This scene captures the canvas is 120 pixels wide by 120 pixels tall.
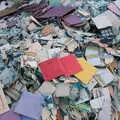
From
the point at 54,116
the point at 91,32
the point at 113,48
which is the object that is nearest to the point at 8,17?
the point at 91,32

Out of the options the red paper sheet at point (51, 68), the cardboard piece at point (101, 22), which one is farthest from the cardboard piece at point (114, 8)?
the red paper sheet at point (51, 68)

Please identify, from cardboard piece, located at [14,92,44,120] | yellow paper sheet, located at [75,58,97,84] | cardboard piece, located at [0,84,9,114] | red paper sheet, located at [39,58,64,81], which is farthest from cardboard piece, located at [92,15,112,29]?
cardboard piece, located at [0,84,9,114]

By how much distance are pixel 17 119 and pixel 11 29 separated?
2.10m

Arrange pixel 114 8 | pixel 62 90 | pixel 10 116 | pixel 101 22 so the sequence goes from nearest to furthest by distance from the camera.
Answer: pixel 10 116 → pixel 62 90 → pixel 101 22 → pixel 114 8

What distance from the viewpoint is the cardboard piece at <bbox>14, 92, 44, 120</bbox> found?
4496mm

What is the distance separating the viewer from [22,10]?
667 cm

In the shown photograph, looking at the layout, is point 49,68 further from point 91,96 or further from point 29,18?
point 29,18

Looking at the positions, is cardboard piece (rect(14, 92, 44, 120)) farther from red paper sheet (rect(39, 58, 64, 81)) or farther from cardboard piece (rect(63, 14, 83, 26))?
cardboard piece (rect(63, 14, 83, 26))

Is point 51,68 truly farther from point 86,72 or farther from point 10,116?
point 10,116

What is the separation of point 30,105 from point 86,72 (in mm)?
980

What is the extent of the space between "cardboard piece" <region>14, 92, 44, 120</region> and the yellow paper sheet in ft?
2.17

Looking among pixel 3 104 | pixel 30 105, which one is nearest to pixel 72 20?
pixel 30 105

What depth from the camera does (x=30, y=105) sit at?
15.0 ft

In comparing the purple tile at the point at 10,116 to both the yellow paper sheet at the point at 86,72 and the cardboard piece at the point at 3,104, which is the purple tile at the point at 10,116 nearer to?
the cardboard piece at the point at 3,104
